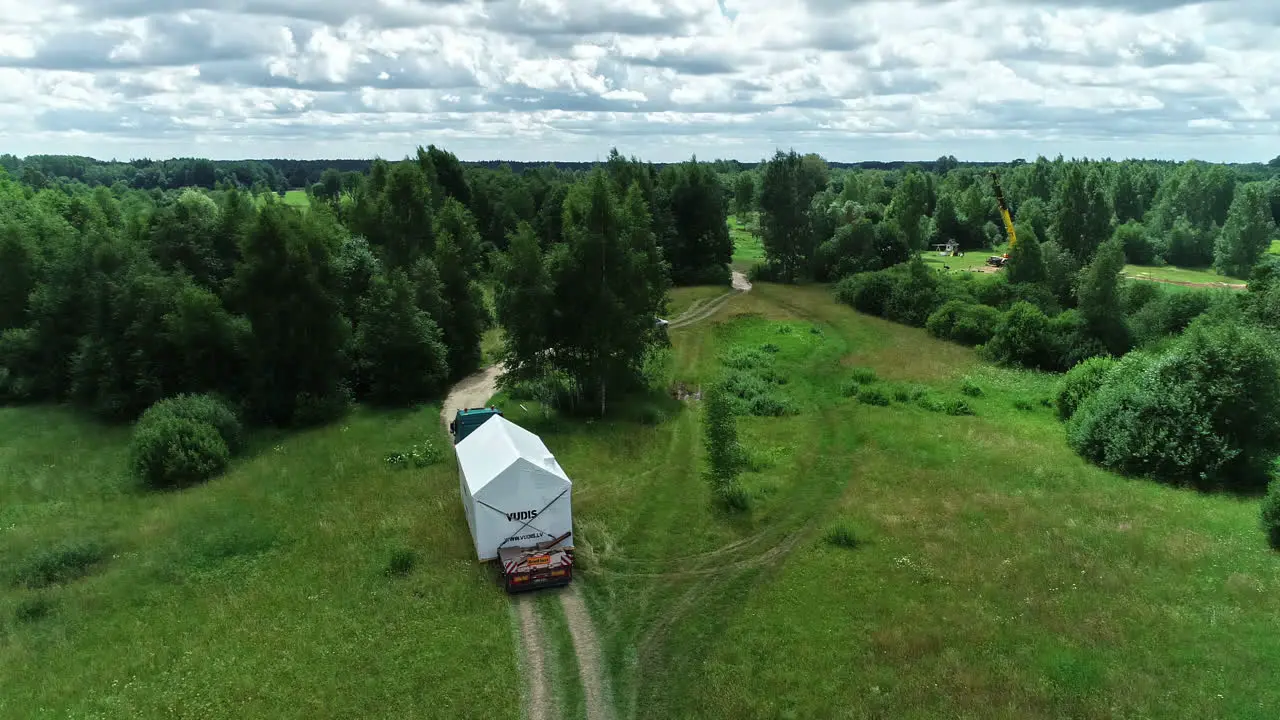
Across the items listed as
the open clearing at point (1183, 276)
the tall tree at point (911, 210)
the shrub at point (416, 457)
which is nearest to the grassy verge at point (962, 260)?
the tall tree at point (911, 210)

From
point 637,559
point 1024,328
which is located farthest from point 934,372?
point 637,559

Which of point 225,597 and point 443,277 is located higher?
point 443,277

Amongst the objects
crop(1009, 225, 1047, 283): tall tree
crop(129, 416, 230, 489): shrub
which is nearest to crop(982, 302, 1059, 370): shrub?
crop(1009, 225, 1047, 283): tall tree

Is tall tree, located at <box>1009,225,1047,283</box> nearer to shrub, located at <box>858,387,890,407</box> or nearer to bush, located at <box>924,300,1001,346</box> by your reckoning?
bush, located at <box>924,300,1001,346</box>

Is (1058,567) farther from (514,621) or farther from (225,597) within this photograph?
(225,597)

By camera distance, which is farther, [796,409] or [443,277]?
[443,277]

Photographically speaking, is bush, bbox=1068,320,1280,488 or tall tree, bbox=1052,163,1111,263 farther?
tall tree, bbox=1052,163,1111,263

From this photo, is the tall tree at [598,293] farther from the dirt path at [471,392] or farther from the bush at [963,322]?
the bush at [963,322]
